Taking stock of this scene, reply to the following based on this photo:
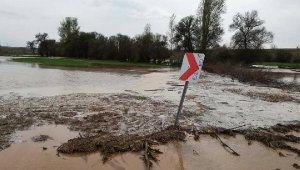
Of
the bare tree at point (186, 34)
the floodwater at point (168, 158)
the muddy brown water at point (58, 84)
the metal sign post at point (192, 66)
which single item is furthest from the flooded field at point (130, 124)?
the bare tree at point (186, 34)

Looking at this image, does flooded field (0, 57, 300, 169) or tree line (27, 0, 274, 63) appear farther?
tree line (27, 0, 274, 63)

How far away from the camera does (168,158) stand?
214 inches

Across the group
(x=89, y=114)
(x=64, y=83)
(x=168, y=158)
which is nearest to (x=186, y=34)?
(x=64, y=83)

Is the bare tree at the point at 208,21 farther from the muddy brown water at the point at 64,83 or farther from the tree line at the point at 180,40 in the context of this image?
the muddy brown water at the point at 64,83

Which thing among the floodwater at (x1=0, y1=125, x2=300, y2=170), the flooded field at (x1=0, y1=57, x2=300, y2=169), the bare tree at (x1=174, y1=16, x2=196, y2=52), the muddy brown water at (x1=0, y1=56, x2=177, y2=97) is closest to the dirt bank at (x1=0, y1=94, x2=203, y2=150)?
the flooded field at (x1=0, y1=57, x2=300, y2=169)

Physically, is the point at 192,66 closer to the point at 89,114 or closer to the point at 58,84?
the point at 89,114

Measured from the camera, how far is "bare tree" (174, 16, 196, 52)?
59.8m

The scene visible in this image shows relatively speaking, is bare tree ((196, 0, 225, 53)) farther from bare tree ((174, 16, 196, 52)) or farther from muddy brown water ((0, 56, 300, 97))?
muddy brown water ((0, 56, 300, 97))

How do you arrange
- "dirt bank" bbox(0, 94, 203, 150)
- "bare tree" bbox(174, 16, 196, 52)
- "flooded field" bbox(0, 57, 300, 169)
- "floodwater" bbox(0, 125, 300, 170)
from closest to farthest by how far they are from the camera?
"floodwater" bbox(0, 125, 300, 170) < "flooded field" bbox(0, 57, 300, 169) < "dirt bank" bbox(0, 94, 203, 150) < "bare tree" bbox(174, 16, 196, 52)

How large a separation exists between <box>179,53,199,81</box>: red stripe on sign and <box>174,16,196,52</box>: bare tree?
5314 centimetres

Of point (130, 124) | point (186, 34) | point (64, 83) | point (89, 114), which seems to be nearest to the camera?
point (130, 124)

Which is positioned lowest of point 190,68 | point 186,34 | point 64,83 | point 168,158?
point 64,83

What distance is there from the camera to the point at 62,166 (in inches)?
195

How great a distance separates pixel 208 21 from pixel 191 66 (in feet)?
151
